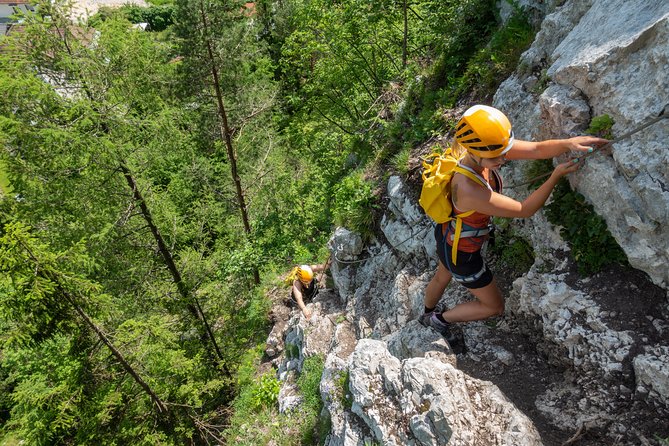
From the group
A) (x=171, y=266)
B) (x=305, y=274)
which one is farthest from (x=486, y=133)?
(x=171, y=266)

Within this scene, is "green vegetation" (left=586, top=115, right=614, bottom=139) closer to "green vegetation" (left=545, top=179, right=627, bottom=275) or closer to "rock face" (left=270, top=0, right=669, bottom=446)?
"rock face" (left=270, top=0, right=669, bottom=446)

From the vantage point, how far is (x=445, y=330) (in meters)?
4.68

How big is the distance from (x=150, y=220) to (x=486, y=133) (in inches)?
302

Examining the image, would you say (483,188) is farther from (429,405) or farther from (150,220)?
(150,220)

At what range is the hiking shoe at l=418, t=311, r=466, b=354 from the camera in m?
4.55

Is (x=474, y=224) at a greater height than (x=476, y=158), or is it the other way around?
(x=476, y=158)

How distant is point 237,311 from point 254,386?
319 centimetres

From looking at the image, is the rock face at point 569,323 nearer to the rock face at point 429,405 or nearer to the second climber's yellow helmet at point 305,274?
the rock face at point 429,405

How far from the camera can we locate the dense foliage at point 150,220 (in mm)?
6621

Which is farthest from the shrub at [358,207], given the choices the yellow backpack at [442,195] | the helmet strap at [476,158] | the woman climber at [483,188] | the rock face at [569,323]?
the helmet strap at [476,158]

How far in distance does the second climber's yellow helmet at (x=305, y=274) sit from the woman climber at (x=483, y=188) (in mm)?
4863

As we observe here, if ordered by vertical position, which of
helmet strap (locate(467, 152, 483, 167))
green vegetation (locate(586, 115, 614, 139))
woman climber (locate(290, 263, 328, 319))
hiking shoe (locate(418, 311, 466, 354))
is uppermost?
helmet strap (locate(467, 152, 483, 167))

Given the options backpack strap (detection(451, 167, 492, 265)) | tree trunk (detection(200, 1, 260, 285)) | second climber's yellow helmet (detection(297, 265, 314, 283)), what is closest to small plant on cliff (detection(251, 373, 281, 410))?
second climber's yellow helmet (detection(297, 265, 314, 283))

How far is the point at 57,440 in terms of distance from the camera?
349 inches
